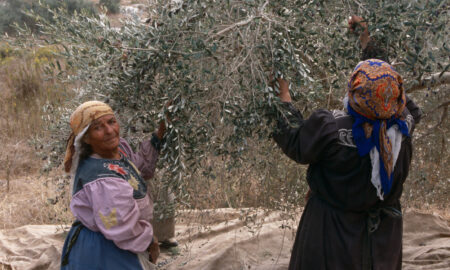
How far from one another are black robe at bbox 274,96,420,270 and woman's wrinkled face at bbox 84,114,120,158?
94cm

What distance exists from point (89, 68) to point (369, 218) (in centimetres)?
197

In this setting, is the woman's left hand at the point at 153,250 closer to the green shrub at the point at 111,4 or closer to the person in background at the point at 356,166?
the person in background at the point at 356,166

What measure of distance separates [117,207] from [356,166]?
1.34 metres

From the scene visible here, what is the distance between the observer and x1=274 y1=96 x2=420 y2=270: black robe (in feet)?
8.01

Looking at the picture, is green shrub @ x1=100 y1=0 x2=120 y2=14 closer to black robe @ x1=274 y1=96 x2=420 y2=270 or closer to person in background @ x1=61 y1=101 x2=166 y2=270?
person in background @ x1=61 y1=101 x2=166 y2=270

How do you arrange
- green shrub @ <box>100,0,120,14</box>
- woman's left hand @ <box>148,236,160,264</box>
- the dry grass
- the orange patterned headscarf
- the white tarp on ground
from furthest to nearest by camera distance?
green shrub @ <box>100,0,120,14</box> → the dry grass → the white tarp on ground → woman's left hand @ <box>148,236,160,264</box> → the orange patterned headscarf

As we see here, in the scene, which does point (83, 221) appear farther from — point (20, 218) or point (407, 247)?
point (20, 218)

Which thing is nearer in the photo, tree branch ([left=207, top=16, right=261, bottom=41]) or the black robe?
the black robe

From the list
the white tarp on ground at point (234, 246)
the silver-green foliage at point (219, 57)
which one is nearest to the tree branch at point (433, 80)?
the silver-green foliage at point (219, 57)

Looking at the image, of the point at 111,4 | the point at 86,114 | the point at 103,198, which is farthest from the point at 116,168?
the point at 111,4

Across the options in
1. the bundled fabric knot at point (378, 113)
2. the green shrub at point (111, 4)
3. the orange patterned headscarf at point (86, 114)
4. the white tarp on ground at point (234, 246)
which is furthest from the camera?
the green shrub at point (111, 4)

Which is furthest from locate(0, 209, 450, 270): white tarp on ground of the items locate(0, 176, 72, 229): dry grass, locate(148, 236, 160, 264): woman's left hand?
locate(148, 236, 160, 264): woman's left hand

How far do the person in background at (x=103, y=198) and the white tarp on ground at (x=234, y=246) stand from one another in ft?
5.55

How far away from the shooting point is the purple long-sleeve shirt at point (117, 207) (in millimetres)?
2502
